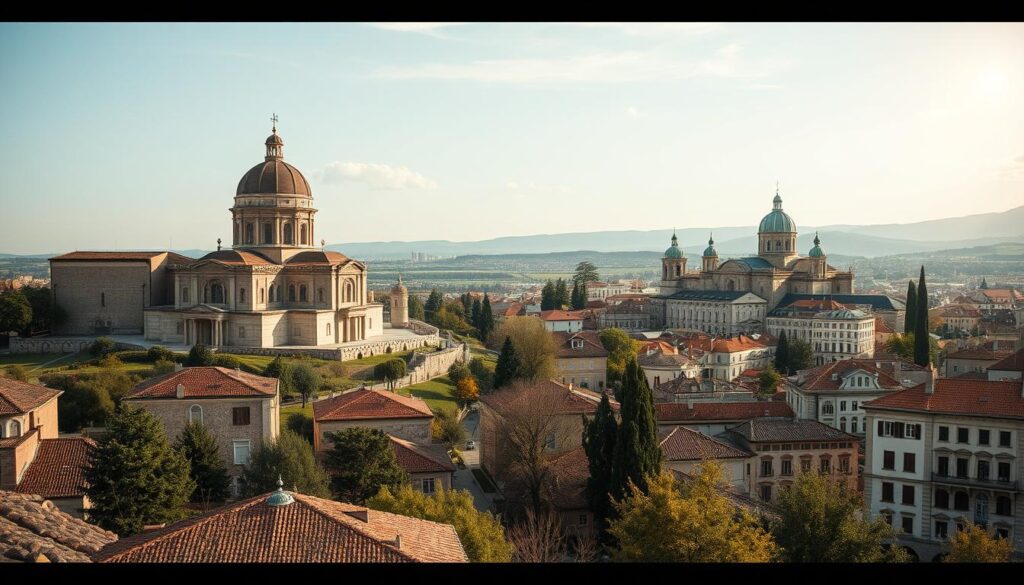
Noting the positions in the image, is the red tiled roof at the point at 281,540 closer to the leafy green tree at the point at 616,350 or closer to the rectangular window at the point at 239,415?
the rectangular window at the point at 239,415

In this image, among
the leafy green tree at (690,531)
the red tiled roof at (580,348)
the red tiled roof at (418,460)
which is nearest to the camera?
the leafy green tree at (690,531)

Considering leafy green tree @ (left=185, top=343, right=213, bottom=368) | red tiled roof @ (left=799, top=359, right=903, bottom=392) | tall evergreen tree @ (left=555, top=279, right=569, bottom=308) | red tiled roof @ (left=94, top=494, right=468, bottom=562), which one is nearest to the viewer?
red tiled roof @ (left=94, top=494, right=468, bottom=562)

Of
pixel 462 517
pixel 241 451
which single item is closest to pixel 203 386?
pixel 241 451

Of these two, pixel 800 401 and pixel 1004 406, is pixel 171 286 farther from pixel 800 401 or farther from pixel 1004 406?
pixel 1004 406

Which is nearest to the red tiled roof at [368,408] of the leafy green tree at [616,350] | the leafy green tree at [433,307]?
the leafy green tree at [616,350]

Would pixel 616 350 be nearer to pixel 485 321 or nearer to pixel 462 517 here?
pixel 485 321

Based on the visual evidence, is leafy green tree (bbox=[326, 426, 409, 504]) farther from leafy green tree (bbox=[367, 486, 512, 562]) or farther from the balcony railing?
the balcony railing

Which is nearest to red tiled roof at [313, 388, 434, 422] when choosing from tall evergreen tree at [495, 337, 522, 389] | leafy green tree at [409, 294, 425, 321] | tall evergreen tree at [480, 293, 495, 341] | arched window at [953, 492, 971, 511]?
tall evergreen tree at [495, 337, 522, 389]
